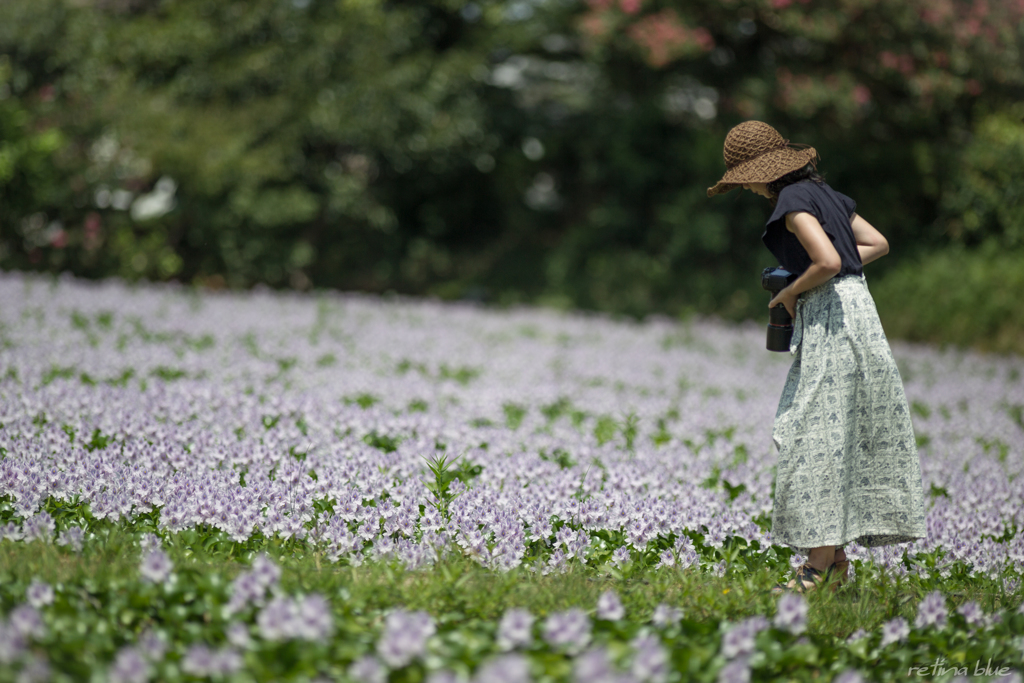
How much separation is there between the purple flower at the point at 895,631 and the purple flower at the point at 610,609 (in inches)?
34.1

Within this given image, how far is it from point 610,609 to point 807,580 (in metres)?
1.04

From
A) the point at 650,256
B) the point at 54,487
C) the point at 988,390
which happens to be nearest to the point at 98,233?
the point at 650,256

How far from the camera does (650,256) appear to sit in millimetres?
14656

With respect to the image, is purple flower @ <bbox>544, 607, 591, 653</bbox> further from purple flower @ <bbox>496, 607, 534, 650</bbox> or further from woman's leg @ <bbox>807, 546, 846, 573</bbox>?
woman's leg @ <bbox>807, 546, 846, 573</bbox>

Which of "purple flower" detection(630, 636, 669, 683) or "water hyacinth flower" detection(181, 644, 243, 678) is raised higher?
"purple flower" detection(630, 636, 669, 683)

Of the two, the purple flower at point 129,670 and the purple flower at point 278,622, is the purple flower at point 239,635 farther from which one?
the purple flower at point 129,670

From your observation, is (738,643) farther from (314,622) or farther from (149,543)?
(149,543)

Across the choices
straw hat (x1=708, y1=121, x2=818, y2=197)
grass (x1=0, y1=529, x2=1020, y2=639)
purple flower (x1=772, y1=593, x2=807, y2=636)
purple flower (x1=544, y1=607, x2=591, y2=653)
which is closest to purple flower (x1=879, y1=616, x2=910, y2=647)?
grass (x1=0, y1=529, x2=1020, y2=639)

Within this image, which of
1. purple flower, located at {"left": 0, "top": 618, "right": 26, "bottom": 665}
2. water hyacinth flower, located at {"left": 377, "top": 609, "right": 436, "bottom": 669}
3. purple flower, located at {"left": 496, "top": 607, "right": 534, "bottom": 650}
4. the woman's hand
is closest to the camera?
purple flower, located at {"left": 0, "top": 618, "right": 26, "bottom": 665}

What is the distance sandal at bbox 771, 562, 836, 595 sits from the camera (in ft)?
9.65

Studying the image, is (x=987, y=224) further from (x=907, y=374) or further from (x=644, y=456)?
(x=644, y=456)

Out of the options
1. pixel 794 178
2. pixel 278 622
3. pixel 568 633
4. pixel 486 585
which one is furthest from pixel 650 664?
pixel 794 178

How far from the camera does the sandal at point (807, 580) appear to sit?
2941 millimetres

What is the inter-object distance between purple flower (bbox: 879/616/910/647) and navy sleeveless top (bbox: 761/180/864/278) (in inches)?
50.4
